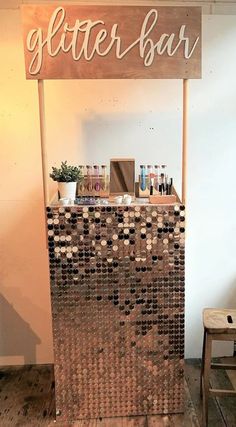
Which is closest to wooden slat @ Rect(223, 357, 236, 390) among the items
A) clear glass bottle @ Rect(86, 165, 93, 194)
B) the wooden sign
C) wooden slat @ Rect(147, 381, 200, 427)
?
wooden slat @ Rect(147, 381, 200, 427)

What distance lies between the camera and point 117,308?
211cm

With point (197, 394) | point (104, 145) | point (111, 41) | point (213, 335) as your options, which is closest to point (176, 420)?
point (197, 394)

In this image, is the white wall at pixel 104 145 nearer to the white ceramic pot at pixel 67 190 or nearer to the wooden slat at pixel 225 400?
the white ceramic pot at pixel 67 190

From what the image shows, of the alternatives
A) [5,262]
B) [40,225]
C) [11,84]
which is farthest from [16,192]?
[11,84]

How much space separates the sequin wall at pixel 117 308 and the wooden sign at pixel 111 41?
666mm

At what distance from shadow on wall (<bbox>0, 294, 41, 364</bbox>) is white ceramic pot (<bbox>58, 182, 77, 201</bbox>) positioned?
984 mm

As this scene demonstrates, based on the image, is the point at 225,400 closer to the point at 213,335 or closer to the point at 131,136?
the point at 213,335

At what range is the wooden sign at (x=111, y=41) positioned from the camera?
1.90 m

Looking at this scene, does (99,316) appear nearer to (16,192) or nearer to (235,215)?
(16,192)

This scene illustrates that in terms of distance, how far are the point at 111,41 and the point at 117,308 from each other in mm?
1327

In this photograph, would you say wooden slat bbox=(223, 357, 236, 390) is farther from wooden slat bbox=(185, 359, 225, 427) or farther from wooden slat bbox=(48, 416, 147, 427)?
wooden slat bbox=(48, 416, 147, 427)

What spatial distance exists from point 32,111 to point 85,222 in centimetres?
88

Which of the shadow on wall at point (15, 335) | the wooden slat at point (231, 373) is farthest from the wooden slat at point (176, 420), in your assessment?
the shadow on wall at point (15, 335)

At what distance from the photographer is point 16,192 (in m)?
2.53
